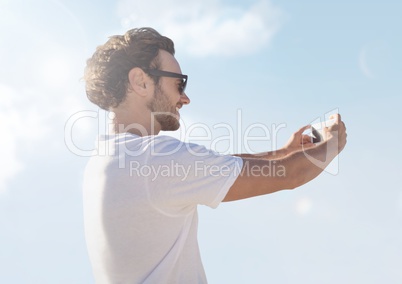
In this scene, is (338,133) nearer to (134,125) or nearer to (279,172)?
(279,172)

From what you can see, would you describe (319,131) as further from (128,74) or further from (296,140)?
(128,74)

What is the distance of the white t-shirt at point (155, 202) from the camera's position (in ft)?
10.5

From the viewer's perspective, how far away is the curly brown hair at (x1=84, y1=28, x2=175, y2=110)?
4.26 metres

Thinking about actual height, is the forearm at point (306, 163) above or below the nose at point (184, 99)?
below

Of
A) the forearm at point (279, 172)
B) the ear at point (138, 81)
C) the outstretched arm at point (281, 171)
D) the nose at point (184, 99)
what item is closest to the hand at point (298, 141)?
the outstretched arm at point (281, 171)

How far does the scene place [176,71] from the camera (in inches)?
178

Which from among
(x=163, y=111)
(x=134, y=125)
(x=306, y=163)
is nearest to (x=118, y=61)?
(x=163, y=111)

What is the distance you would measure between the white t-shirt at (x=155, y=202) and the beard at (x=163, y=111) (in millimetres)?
850

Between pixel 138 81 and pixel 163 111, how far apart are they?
1.19ft

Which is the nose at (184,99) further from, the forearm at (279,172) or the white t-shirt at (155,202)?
the forearm at (279,172)

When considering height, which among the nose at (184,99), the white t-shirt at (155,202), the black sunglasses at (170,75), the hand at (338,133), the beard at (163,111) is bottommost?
the white t-shirt at (155,202)

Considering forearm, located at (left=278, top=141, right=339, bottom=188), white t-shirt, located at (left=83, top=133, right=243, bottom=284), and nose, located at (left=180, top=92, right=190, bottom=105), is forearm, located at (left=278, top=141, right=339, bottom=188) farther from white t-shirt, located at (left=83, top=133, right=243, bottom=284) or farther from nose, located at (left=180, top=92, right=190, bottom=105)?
nose, located at (left=180, top=92, right=190, bottom=105)

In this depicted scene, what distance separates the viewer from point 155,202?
3.21 m

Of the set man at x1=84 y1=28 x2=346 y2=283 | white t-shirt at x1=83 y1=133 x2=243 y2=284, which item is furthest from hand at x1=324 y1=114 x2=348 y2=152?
white t-shirt at x1=83 y1=133 x2=243 y2=284
